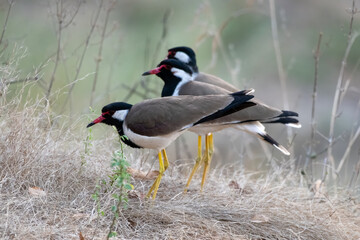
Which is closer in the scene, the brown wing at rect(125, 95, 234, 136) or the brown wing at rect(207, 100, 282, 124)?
the brown wing at rect(125, 95, 234, 136)

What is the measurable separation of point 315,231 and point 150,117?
1.27 m

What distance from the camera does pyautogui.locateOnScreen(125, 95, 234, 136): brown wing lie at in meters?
4.50

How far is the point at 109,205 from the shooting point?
407 cm

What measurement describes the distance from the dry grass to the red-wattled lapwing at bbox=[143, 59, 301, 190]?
37 cm

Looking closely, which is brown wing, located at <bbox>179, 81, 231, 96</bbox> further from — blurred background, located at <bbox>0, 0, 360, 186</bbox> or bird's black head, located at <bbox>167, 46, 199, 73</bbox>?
blurred background, located at <bbox>0, 0, 360, 186</bbox>

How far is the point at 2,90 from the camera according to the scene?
4547 millimetres

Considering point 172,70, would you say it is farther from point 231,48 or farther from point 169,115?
point 231,48

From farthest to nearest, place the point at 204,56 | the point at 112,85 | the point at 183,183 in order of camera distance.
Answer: the point at 204,56
the point at 112,85
the point at 183,183

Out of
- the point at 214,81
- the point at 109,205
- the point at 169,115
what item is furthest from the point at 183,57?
the point at 109,205

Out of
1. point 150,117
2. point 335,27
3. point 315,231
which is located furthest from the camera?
point 335,27

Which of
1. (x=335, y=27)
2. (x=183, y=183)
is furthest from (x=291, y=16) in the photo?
(x=183, y=183)

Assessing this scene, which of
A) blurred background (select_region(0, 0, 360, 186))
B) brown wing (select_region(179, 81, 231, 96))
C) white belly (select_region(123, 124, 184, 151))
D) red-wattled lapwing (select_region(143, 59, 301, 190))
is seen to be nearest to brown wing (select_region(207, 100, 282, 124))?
red-wattled lapwing (select_region(143, 59, 301, 190))

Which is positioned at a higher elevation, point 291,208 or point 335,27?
point 335,27

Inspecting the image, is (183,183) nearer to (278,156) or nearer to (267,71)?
(278,156)
